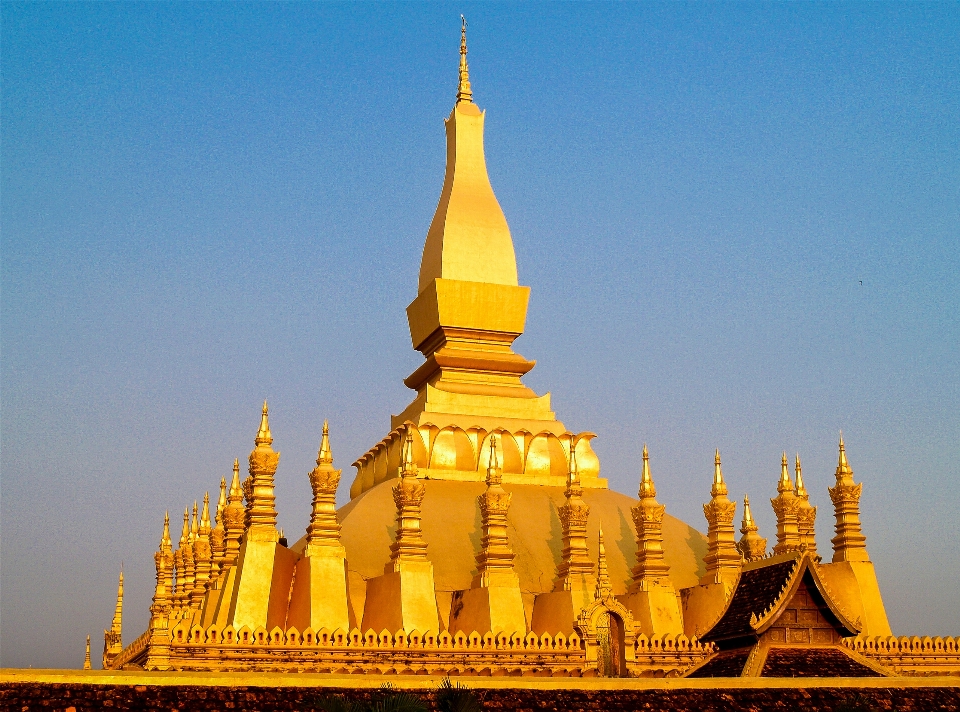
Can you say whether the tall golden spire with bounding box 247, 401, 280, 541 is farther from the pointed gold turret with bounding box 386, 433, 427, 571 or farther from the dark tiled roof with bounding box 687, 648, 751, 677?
the dark tiled roof with bounding box 687, 648, 751, 677

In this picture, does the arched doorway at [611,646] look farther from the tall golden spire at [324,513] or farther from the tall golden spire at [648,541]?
the tall golden spire at [324,513]

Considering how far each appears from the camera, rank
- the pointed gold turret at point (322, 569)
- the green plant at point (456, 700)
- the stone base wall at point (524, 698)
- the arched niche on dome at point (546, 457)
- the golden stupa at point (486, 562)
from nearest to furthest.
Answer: the green plant at point (456, 700), the stone base wall at point (524, 698), the golden stupa at point (486, 562), the pointed gold turret at point (322, 569), the arched niche on dome at point (546, 457)

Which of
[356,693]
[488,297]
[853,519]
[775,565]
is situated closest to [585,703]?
[356,693]

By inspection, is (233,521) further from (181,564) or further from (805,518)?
(805,518)

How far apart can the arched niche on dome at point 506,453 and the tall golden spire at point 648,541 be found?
3.83 meters

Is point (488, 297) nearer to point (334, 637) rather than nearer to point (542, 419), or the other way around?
point (542, 419)

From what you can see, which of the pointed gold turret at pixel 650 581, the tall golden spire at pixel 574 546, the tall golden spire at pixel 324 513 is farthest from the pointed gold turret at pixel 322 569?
the pointed gold turret at pixel 650 581

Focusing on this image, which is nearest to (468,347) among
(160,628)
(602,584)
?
(602,584)

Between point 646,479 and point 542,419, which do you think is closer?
point 646,479

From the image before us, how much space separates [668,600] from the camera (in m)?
24.1

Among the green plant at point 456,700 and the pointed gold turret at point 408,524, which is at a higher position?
the pointed gold turret at point 408,524

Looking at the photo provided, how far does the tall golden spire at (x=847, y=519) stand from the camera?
25828mm

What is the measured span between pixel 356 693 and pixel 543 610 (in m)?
9.26

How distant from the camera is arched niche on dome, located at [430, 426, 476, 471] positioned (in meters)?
27.7
